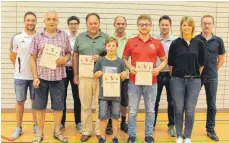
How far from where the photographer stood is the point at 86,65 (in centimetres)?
404

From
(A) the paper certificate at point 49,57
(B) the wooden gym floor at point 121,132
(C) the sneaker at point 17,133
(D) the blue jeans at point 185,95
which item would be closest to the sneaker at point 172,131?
(B) the wooden gym floor at point 121,132

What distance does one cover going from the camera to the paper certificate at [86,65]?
13.2 ft

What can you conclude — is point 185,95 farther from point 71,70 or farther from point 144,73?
point 71,70

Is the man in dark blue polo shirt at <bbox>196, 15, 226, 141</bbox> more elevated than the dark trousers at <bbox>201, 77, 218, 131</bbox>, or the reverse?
the man in dark blue polo shirt at <bbox>196, 15, 226, 141</bbox>

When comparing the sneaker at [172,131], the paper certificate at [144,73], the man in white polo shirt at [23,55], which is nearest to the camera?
the paper certificate at [144,73]

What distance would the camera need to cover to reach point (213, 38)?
13.9ft

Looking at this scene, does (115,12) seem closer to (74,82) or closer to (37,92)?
(74,82)

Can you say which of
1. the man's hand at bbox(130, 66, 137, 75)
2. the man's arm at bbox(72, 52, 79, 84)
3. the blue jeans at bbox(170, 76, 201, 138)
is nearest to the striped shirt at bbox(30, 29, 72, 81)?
the man's arm at bbox(72, 52, 79, 84)

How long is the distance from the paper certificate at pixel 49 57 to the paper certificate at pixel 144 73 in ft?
3.77

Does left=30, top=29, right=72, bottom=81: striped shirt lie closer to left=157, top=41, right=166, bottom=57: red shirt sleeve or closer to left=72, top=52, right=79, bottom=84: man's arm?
left=72, top=52, right=79, bottom=84: man's arm

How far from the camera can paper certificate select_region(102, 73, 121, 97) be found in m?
3.81

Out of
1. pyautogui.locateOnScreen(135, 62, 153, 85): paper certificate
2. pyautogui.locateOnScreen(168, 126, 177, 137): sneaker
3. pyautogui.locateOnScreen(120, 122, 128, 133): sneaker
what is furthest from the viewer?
pyautogui.locateOnScreen(120, 122, 128, 133): sneaker

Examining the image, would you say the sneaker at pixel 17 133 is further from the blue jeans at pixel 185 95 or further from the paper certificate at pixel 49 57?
the blue jeans at pixel 185 95

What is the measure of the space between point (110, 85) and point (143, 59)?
0.56 meters
